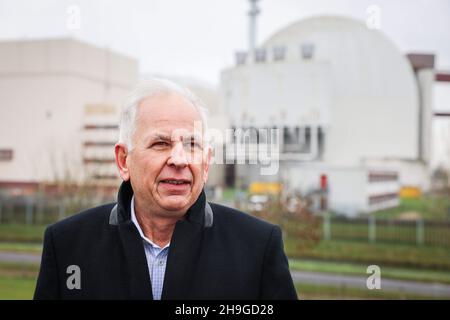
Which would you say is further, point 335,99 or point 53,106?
point 335,99

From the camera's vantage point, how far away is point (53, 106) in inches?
1264

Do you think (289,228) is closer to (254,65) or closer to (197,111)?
(197,111)

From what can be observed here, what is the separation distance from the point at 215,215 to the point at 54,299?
0.62m

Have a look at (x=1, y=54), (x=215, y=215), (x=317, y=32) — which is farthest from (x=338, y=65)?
(x=215, y=215)

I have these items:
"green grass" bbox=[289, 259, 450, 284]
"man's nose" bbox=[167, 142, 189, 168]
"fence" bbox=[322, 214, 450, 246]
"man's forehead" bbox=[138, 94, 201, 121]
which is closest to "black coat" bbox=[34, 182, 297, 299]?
"man's nose" bbox=[167, 142, 189, 168]

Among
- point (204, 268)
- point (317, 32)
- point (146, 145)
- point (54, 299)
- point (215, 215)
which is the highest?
point (317, 32)

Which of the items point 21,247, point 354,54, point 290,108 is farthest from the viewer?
point 354,54

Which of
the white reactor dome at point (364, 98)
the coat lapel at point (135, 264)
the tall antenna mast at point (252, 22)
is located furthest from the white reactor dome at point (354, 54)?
the coat lapel at point (135, 264)

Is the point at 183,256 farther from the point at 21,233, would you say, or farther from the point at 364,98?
the point at 364,98

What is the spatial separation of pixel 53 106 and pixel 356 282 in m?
24.8

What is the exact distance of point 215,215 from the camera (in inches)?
79.2

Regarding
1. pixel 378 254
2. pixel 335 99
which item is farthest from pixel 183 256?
pixel 335 99

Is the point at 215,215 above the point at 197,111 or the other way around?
the other way around

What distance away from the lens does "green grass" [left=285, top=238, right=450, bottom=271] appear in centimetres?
1416
